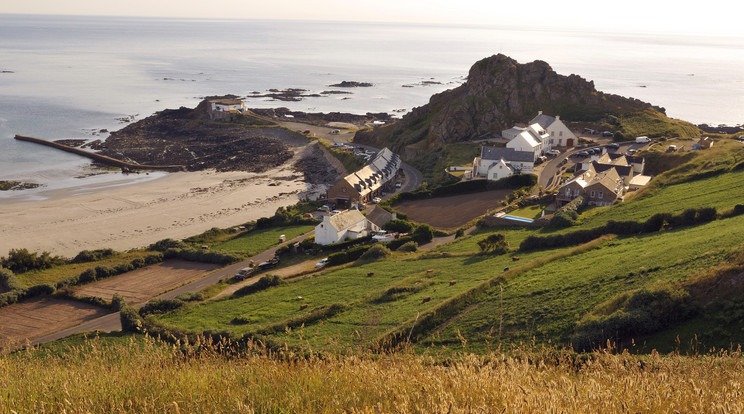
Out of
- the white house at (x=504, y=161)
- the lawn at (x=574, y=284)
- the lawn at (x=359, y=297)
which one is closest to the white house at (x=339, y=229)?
the lawn at (x=359, y=297)

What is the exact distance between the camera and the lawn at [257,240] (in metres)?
46.7

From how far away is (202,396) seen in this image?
276 inches

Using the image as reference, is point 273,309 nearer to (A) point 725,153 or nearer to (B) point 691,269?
(B) point 691,269

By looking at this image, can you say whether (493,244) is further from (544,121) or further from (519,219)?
(544,121)

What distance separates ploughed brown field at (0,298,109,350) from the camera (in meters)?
32.4

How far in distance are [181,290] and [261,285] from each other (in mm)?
6391

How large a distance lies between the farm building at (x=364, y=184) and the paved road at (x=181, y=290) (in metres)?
10.3

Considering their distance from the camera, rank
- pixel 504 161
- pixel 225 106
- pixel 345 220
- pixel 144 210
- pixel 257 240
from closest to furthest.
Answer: pixel 345 220 → pixel 257 240 → pixel 144 210 → pixel 504 161 → pixel 225 106

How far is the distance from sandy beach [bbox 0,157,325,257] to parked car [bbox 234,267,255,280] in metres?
14.4

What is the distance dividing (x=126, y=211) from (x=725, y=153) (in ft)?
207

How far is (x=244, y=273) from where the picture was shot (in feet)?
132

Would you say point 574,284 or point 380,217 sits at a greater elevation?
point 574,284

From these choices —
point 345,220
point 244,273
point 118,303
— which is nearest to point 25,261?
point 118,303

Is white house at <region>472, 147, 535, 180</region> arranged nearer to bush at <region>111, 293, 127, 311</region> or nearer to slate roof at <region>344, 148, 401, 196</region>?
slate roof at <region>344, 148, 401, 196</region>
